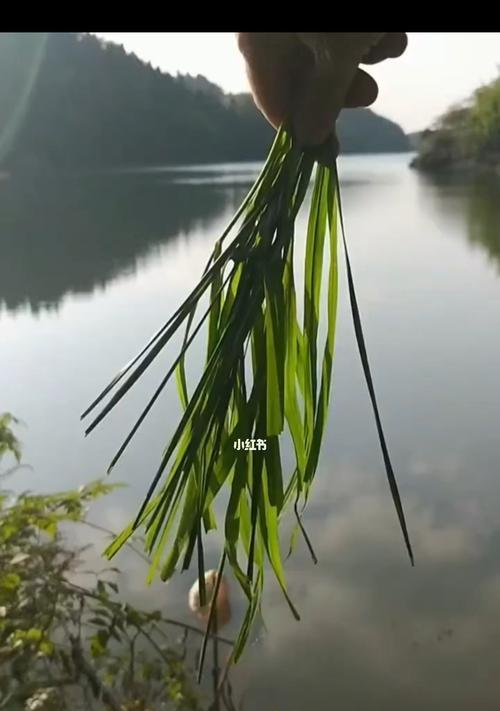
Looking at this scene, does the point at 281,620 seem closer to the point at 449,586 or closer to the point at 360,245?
the point at 449,586

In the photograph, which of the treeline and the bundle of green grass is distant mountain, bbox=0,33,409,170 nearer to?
the treeline

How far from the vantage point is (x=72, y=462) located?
0.75 m

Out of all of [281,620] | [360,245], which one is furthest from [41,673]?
[360,245]

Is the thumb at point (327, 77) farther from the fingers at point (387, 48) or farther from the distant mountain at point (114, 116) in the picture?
the distant mountain at point (114, 116)

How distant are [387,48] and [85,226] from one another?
20.4 inches

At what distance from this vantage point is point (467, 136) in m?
0.74

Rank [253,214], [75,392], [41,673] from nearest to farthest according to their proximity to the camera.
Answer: [253,214], [41,673], [75,392]

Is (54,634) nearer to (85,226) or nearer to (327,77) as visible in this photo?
(85,226)

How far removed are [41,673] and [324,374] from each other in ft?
1.38

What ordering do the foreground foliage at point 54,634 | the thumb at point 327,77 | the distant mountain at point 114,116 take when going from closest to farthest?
the thumb at point 327,77, the foreground foliage at point 54,634, the distant mountain at point 114,116

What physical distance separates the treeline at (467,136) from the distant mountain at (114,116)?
3 cm

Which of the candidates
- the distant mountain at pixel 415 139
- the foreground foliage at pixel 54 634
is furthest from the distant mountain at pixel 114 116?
the foreground foliage at pixel 54 634

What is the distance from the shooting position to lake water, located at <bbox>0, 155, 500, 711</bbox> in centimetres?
75

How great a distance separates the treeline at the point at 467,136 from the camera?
71cm
